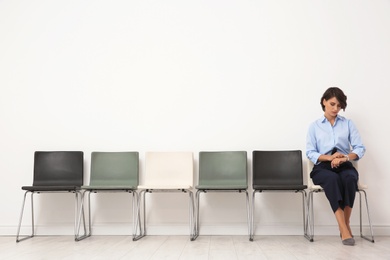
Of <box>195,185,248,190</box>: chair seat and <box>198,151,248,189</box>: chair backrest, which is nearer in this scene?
<box>195,185,248,190</box>: chair seat

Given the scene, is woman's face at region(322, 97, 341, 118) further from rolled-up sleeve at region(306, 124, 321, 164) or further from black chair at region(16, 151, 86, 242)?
black chair at region(16, 151, 86, 242)

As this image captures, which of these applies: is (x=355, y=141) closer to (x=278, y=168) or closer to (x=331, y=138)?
(x=331, y=138)

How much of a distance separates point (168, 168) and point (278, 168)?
1.08 m

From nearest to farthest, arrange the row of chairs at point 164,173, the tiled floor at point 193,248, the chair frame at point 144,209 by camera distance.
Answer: the tiled floor at point 193,248 → the chair frame at point 144,209 → the row of chairs at point 164,173

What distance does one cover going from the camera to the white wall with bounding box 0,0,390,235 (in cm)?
445

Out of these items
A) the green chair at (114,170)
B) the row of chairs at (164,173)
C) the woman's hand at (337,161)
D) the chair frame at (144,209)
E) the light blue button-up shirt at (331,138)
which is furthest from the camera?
the green chair at (114,170)

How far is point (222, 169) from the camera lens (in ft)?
14.3

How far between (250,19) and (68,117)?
85.2 inches

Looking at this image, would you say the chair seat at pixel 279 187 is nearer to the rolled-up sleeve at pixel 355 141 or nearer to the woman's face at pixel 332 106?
A: the rolled-up sleeve at pixel 355 141

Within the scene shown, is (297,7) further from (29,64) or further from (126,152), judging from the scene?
(29,64)

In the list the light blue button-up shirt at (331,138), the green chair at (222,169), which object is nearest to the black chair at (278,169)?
the green chair at (222,169)

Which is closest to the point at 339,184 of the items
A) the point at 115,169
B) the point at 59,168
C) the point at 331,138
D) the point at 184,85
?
the point at 331,138

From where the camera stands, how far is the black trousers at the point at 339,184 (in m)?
3.66

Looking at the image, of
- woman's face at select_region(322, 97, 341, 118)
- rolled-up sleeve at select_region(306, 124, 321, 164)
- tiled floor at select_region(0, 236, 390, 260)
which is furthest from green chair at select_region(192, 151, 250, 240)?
woman's face at select_region(322, 97, 341, 118)
